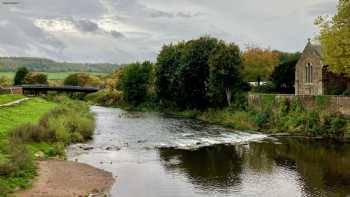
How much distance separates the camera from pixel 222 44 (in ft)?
252

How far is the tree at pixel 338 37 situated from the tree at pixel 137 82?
58472 mm

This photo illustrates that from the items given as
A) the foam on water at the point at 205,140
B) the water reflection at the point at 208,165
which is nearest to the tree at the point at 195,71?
the foam on water at the point at 205,140

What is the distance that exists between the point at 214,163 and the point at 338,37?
22.2 meters

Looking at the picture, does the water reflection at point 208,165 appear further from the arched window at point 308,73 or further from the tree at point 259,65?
the tree at point 259,65

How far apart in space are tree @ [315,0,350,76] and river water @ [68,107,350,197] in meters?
9.53

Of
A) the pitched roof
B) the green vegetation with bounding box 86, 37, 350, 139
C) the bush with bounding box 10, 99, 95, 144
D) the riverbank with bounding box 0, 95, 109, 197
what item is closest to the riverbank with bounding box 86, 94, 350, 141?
the green vegetation with bounding box 86, 37, 350, 139

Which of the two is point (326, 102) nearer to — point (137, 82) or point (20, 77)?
point (137, 82)

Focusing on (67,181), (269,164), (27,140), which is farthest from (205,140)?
(67,181)

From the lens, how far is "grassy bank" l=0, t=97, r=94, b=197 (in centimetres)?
2995

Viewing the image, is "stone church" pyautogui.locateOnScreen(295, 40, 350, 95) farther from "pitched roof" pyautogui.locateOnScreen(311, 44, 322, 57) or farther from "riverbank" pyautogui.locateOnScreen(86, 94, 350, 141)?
"riverbank" pyautogui.locateOnScreen(86, 94, 350, 141)

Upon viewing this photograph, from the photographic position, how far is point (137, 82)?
109438mm

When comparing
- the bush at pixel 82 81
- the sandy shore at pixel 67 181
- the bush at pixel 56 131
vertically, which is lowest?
the sandy shore at pixel 67 181

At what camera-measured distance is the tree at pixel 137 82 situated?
108m

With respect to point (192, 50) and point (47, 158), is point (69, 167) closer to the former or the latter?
point (47, 158)
